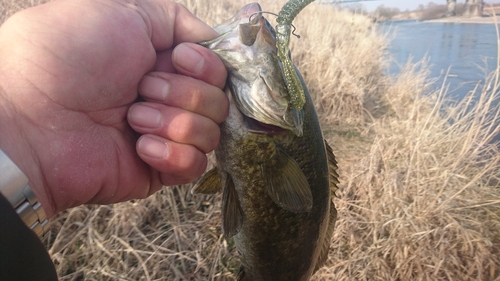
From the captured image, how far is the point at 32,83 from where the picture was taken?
1.60 m

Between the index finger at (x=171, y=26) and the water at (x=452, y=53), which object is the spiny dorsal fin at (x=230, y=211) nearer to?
the index finger at (x=171, y=26)

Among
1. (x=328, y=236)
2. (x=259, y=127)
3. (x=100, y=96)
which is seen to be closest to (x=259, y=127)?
(x=259, y=127)

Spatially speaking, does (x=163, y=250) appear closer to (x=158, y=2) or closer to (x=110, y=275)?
(x=110, y=275)

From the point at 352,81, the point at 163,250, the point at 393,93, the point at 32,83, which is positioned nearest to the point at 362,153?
the point at 352,81

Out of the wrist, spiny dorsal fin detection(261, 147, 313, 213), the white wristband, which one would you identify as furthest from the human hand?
spiny dorsal fin detection(261, 147, 313, 213)

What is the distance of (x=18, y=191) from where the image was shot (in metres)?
1.31

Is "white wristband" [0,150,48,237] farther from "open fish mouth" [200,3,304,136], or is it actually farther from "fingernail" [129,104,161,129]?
"open fish mouth" [200,3,304,136]

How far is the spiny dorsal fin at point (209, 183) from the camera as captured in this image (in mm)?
1994

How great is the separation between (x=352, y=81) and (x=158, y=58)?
6010 millimetres

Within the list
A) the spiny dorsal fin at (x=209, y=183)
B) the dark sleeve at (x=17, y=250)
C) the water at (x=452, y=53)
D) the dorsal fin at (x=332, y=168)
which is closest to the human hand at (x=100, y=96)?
the spiny dorsal fin at (x=209, y=183)

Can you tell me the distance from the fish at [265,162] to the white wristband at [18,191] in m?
0.81

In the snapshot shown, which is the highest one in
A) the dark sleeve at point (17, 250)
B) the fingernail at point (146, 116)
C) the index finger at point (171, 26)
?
the index finger at point (171, 26)

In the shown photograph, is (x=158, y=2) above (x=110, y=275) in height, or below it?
above

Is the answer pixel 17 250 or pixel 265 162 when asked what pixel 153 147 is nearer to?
pixel 265 162
